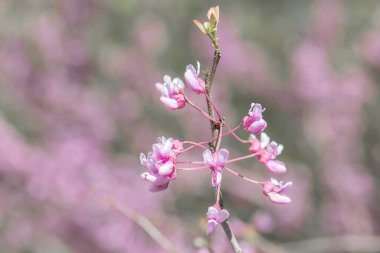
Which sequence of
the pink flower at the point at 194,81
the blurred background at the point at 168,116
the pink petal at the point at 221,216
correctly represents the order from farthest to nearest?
the blurred background at the point at 168,116 → the pink flower at the point at 194,81 → the pink petal at the point at 221,216

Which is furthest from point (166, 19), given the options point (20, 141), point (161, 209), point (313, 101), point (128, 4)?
point (161, 209)

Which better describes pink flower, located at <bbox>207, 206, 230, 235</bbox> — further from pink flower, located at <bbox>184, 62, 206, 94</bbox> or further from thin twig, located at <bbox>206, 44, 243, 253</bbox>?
pink flower, located at <bbox>184, 62, 206, 94</bbox>

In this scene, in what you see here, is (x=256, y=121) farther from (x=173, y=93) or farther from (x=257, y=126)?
(x=173, y=93)

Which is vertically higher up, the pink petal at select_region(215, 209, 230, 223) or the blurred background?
the blurred background

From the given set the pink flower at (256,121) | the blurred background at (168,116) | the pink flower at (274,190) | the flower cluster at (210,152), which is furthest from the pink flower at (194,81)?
the blurred background at (168,116)

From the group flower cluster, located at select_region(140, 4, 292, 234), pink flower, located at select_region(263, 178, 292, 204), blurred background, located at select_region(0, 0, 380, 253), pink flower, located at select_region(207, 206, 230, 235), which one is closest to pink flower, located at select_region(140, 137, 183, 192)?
flower cluster, located at select_region(140, 4, 292, 234)

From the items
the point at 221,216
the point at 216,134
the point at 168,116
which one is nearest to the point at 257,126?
the point at 216,134

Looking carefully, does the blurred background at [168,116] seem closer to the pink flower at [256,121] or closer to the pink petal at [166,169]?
the pink flower at [256,121]

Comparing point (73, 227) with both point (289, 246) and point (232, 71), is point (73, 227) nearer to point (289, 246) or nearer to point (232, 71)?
point (289, 246)
